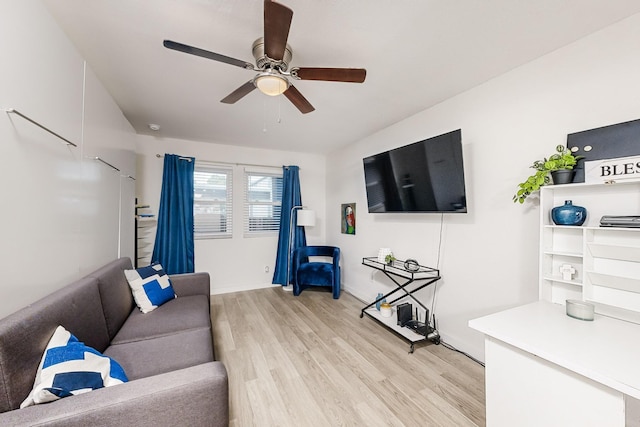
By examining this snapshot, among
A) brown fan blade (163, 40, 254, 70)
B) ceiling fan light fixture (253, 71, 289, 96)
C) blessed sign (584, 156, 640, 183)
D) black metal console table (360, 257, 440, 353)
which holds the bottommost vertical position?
black metal console table (360, 257, 440, 353)

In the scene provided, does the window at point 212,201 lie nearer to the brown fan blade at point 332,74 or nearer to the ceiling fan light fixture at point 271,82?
the ceiling fan light fixture at point 271,82

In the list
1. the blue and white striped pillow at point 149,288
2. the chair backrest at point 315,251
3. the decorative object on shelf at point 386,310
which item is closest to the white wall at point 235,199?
the chair backrest at point 315,251

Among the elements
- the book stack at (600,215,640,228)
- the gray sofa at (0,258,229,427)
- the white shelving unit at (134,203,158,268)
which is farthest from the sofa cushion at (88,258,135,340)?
the book stack at (600,215,640,228)

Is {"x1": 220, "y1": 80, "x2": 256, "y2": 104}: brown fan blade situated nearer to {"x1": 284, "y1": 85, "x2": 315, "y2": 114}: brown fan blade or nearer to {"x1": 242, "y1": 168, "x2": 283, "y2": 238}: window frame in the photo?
{"x1": 284, "y1": 85, "x2": 315, "y2": 114}: brown fan blade

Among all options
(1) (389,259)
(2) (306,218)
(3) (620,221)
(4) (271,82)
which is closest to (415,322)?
(1) (389,259)

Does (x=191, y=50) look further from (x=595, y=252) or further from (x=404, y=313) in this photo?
(x=404, y=313)

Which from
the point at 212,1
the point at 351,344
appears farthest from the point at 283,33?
the point at 351,344

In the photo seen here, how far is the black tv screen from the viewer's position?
2182mm

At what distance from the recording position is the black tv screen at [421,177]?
218 cm

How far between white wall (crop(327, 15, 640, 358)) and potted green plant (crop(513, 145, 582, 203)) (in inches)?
7.6

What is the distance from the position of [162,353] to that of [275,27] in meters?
1.96

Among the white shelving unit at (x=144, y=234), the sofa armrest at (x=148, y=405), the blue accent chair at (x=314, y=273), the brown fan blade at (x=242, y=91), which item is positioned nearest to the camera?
the sofa armrest at (x=148, y=405)

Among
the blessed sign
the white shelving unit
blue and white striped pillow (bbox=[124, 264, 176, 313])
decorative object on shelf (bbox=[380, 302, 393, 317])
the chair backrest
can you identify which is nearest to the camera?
the blessed sign

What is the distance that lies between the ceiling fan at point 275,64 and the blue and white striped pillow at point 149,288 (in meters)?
1.81
